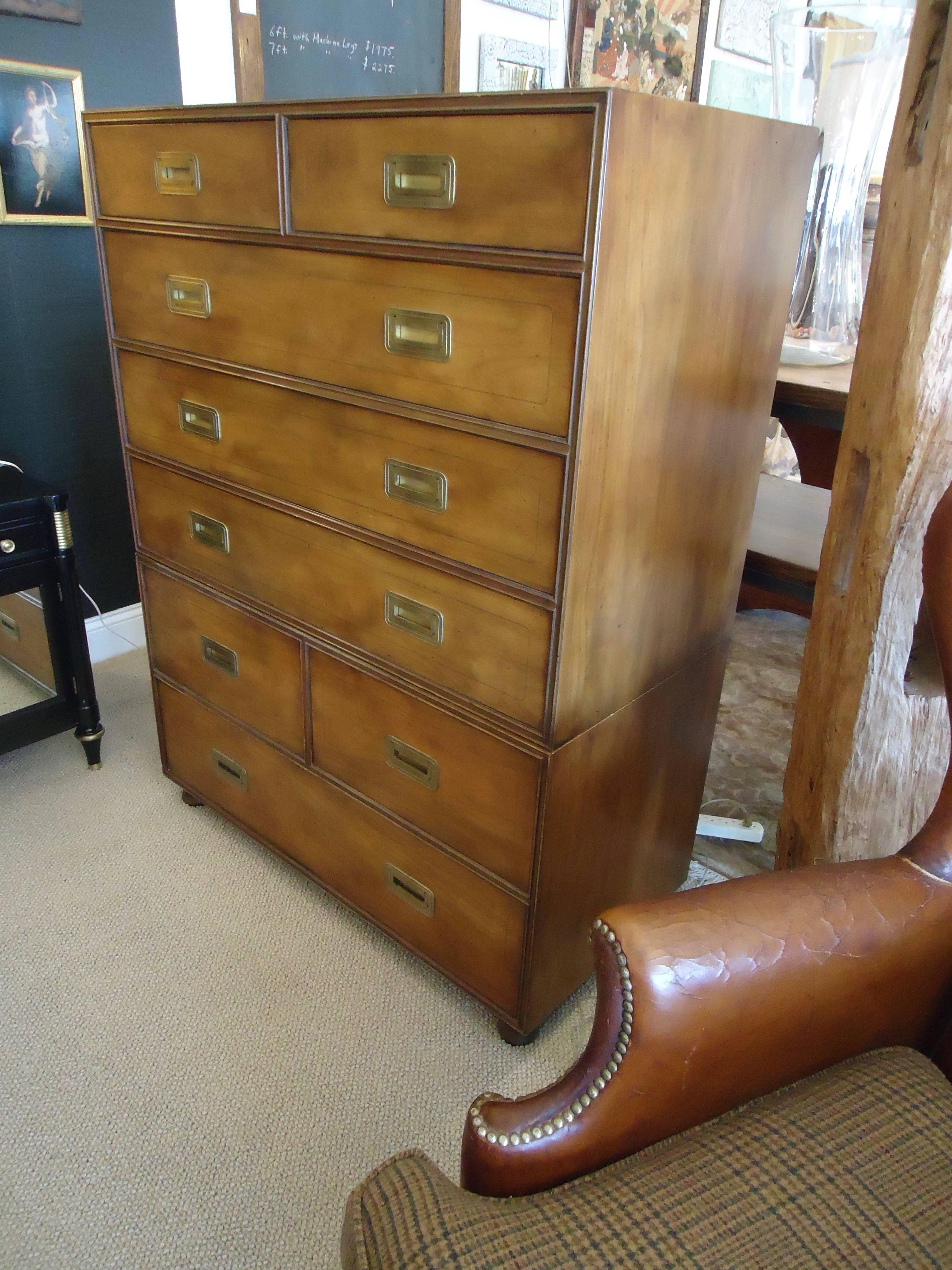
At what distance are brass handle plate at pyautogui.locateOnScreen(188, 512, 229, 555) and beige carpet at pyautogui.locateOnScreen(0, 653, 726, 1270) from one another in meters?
0.69

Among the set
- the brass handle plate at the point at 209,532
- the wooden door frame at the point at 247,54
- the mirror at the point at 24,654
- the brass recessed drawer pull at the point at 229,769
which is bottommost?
the brass recessed drawer pull at the point at 229,769

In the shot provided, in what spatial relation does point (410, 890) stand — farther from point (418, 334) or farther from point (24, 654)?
point (24, 654)

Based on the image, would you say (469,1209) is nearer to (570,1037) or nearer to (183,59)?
(570,1037)

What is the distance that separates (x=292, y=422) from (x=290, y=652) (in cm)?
41

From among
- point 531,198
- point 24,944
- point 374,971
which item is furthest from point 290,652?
point 531,198

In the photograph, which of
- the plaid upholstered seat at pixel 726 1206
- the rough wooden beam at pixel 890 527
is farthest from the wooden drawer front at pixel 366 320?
the plaid upholstered seat at pixel 726 1206

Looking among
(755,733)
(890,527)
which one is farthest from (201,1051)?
(755,733)

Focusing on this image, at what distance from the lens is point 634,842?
152 centimetres

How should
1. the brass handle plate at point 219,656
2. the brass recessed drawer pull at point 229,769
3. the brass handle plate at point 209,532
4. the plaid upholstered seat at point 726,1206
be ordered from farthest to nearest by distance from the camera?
the brass recessed drawer pull at point 229,769, the brass handle plate at point 219,656, the brass handle plate at point 209,532, the plaid upholstered seat at point 726,1206

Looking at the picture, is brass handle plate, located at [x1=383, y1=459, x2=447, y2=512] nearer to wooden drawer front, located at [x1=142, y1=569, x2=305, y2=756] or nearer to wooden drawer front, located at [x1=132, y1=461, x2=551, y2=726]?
wooden drawer front, located at [x1=132, y1=461, x2=551, y2=726]

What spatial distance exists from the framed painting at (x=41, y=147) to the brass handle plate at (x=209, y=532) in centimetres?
92

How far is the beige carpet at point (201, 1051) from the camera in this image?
1.21 metres

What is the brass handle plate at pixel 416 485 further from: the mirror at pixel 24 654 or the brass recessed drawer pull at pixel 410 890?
the mirror at pixel 24 654

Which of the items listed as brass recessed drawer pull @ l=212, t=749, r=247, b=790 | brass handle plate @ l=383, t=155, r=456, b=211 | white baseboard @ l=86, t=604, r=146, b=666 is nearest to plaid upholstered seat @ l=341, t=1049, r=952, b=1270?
brass handle plate @ l=383, t=155, r=456, b=211
